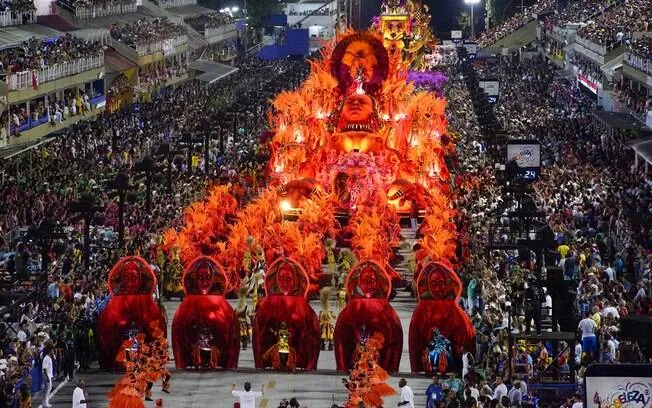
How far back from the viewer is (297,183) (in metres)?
51.5

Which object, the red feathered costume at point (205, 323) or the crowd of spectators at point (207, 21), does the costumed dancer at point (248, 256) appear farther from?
the crowd of spectators at point (207, 21)

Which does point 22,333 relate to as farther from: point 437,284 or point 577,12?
point 577,12

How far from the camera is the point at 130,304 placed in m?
33.9

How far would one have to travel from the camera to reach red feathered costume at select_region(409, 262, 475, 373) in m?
33.4

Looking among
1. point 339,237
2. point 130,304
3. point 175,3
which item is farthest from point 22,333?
point 175,3

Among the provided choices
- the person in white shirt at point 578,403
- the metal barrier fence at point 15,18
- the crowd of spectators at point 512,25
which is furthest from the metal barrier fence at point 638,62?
the crowd of spectators at point 512,25

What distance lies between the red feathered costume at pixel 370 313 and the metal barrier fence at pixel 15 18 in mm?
40932

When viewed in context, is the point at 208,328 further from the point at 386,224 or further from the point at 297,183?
the point at 297,183

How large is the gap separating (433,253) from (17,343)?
12.4m

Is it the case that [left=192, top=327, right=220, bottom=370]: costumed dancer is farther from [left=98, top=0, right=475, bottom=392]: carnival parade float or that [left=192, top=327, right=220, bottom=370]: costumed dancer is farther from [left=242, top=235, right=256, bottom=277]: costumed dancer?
[left=242, top=235, right=256, bottom=277]: costumed dancer

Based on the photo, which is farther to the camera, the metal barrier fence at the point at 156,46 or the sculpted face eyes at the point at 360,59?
the metal barrier fence at the point at 156,46

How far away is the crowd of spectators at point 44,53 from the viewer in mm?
64688

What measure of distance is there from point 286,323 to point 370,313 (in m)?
1.49

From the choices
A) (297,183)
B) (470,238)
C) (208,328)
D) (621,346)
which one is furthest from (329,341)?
(297,183)
